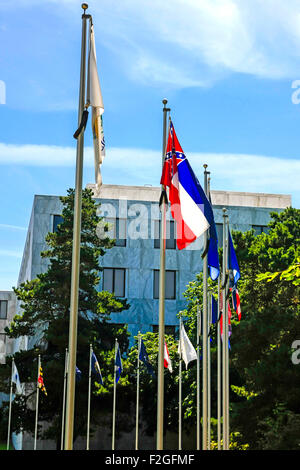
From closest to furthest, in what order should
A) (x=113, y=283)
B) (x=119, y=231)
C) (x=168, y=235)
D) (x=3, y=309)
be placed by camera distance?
(x=113, y=283), (x=119, y=231), (x=168, y=235), (x=3, y=309)

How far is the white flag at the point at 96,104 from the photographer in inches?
614

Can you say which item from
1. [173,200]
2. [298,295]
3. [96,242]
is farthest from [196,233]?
[96,242]

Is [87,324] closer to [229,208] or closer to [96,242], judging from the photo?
[96,242]

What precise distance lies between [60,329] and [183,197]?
33.2 metres

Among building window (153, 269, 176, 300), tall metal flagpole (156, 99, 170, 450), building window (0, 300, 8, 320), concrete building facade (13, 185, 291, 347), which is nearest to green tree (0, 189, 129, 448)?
concrete building facade (13, 185, 291, 347)

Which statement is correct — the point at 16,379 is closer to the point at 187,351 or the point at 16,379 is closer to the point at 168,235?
the point at 187,351

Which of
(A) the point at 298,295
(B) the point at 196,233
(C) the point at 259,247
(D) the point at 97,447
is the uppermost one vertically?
(C) the point at 259,247

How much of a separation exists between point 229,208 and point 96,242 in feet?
49.3

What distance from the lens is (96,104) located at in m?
15.6

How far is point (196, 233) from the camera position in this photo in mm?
16469

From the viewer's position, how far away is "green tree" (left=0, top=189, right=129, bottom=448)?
157 ft

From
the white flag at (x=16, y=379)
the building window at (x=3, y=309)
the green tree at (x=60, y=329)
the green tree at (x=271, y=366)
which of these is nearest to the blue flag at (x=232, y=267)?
the green tree at (x=271, y=366)

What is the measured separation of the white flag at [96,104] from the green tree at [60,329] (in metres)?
32.9

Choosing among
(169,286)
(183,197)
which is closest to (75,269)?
(183,197)
